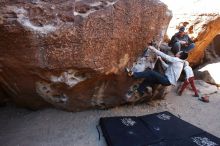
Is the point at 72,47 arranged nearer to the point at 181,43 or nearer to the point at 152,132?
the point at 152,132

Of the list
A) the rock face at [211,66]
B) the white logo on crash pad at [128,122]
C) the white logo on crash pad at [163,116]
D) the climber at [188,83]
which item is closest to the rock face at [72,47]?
the white logo on crash pad at [128,122]

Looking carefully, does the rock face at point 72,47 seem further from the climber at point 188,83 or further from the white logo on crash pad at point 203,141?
the white logo on crash pad at point 203,141

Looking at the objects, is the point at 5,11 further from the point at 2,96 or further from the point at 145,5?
the point at 145,5

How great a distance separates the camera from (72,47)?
4062mm

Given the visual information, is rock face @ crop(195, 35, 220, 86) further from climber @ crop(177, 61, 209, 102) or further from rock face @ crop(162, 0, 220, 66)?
climber @ crop(177, 61, 209, 102)

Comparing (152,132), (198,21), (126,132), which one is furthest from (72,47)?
(198,21)

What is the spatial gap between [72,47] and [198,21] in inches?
154

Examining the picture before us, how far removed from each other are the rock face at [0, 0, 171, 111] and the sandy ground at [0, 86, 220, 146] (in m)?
0.18

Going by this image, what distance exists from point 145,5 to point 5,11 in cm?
212

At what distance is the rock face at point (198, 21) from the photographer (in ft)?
22.4

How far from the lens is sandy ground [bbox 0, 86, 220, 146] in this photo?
4383 mm

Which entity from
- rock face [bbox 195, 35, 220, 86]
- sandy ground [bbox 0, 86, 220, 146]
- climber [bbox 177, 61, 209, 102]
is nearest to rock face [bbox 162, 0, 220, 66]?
Answer: rock face [bbox 195, 35, 220, 86]

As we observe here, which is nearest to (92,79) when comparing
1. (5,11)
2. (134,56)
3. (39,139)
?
(134,56)

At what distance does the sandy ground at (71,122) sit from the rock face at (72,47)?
179 mm
